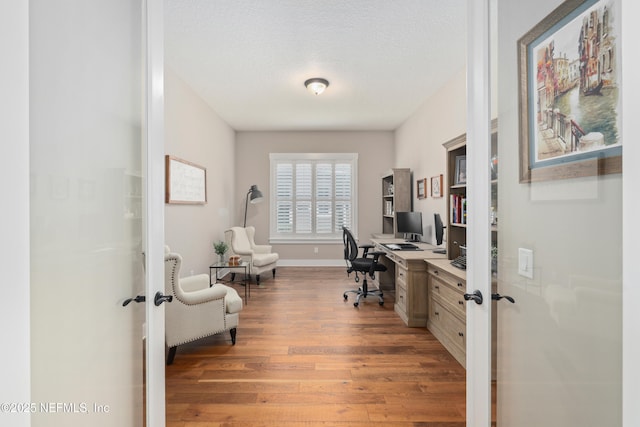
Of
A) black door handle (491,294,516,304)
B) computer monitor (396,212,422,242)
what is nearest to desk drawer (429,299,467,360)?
black door handle (491,294,516,304)

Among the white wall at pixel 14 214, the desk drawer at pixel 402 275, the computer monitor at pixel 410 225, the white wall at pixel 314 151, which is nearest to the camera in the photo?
the white wall at pixel 14 214

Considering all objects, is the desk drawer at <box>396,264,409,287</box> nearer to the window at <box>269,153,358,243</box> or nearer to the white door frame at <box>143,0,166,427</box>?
the white door frame at <box>143,0,166,427</box>

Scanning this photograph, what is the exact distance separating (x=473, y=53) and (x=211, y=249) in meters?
4.55

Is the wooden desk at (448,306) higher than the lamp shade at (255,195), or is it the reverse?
the lamp shade at (255,195)

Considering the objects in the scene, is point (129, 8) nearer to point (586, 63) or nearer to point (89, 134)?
point (89, 134)

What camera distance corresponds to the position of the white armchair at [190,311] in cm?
Result: 233

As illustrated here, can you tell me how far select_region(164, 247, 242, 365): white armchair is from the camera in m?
2.33

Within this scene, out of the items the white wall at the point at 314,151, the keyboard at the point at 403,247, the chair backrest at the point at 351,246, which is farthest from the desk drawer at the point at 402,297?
Result: the white wall at the point at 314,151

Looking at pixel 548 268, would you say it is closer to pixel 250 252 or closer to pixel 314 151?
pixel 250 252

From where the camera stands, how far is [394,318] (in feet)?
11.0

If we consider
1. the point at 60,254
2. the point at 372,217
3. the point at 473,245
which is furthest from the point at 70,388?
the point at 372,217

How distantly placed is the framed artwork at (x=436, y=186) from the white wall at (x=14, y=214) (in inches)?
157

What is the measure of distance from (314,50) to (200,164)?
8.00 feet

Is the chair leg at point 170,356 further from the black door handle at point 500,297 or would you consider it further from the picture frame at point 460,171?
the picture frame at point 460,171
